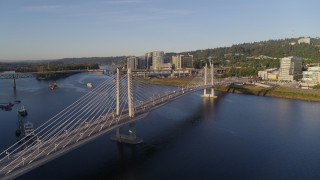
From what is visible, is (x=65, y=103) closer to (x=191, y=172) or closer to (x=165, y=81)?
(x=191, y=172)

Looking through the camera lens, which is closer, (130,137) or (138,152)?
(138,152)

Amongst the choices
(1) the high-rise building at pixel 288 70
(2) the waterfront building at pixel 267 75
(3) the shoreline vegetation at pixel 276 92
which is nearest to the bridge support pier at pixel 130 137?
(3) the shoreline vegetation at pixel 276 92

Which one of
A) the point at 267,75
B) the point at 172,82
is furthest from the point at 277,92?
the point at 172,82

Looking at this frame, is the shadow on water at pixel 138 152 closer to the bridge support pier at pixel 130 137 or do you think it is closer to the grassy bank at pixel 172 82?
the bridge support pier at pixel 130 137

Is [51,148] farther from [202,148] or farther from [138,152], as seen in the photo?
[202,148]

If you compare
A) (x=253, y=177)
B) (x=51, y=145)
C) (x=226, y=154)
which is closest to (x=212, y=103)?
(x=226, y=154)

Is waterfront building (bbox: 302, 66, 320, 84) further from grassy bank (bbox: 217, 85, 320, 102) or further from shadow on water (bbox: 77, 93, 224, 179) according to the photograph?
shadow on water (bbox: 77, 93, 224, 179)
